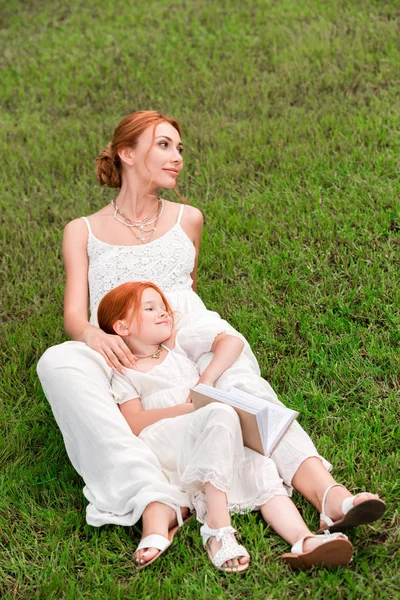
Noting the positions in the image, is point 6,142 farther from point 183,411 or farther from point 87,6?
point 183,411

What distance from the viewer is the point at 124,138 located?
4.62 metres

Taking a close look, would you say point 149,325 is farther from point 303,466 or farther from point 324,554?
point 324,554

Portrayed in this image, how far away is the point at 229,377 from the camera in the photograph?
3.79m

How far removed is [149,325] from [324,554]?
141 centimetres

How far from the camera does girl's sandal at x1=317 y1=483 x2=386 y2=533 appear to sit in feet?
9.92

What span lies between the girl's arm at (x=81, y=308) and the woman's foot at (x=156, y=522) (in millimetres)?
717

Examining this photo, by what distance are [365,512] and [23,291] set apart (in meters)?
3.69

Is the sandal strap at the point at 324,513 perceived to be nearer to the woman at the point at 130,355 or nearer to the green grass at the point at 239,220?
the woman at the point at 130,355

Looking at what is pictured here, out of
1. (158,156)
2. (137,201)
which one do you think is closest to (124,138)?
(158,156)

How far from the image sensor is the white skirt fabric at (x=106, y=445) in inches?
135

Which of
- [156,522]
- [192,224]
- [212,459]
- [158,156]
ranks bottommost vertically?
[156,522]

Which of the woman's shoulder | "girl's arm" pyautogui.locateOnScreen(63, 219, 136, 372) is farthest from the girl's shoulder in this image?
the woman's shoulder

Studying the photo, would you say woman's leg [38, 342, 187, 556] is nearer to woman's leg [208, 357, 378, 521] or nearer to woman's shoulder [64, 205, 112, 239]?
woman's leg [208, 357, 378, 521]

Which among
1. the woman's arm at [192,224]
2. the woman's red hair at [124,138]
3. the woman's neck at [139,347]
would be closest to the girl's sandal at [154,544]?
the woman's neck at [139,347]
